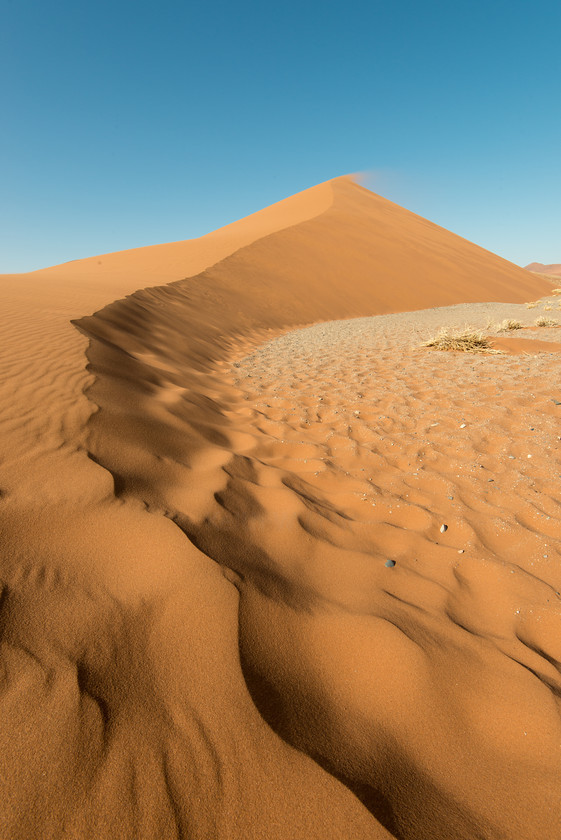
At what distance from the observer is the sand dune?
1.04 metres

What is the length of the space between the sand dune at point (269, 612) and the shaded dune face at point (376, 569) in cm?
1

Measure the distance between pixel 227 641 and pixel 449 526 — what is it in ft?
5.07

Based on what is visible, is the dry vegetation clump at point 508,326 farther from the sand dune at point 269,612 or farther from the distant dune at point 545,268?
the distant dune at point 545,268

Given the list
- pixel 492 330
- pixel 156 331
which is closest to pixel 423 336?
pixel 492 330

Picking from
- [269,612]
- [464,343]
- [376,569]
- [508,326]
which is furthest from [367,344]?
[269,612]

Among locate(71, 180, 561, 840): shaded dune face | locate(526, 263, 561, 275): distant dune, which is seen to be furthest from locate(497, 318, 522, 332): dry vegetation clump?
locate(526, 263, 561, 275): distant dune

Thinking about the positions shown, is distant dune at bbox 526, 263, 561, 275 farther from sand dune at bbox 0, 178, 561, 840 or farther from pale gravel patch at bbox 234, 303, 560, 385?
sand dune at bbox 0, 178, 561, 840

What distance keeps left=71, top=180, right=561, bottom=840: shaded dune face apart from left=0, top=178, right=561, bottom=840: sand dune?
0.03ft

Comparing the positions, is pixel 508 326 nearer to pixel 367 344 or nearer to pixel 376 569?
pixel 367 344

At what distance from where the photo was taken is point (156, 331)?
7191mm

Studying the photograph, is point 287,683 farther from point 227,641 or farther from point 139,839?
point 139,839

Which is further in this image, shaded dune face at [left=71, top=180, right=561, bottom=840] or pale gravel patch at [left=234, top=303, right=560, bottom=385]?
pale gravel patch at [left=234, top=303, right=560, bottom=385]

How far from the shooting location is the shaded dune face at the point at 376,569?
3.87 feet

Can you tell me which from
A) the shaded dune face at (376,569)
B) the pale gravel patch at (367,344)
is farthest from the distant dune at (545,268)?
the shaded dune face at (376,569)
